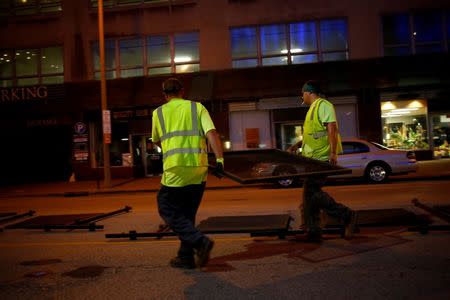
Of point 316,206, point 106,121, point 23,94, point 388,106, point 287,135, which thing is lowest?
point 316,206

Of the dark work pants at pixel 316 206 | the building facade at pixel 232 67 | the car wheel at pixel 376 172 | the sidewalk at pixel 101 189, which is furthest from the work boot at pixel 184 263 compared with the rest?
the building facade at pixel 232 67

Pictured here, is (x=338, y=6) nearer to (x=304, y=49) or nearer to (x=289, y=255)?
(x=304, y=49)

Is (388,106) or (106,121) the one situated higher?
(388,106)

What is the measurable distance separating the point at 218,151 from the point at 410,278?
85.3 inches

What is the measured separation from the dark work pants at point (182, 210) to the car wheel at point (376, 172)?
11432mm

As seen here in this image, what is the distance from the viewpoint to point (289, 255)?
556cm

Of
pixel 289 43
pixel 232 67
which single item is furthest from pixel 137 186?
pixel 289 43

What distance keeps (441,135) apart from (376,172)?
795cm

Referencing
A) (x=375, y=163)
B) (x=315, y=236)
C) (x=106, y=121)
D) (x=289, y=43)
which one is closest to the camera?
(x=315, y=236)

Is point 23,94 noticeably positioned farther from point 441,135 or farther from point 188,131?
point 188,131

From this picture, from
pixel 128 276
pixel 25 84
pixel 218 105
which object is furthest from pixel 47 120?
pixel 128 276

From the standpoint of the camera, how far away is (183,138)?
4969mm

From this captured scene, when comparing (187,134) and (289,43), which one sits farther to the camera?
(289,43)

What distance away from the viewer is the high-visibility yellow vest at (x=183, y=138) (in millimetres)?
4926
